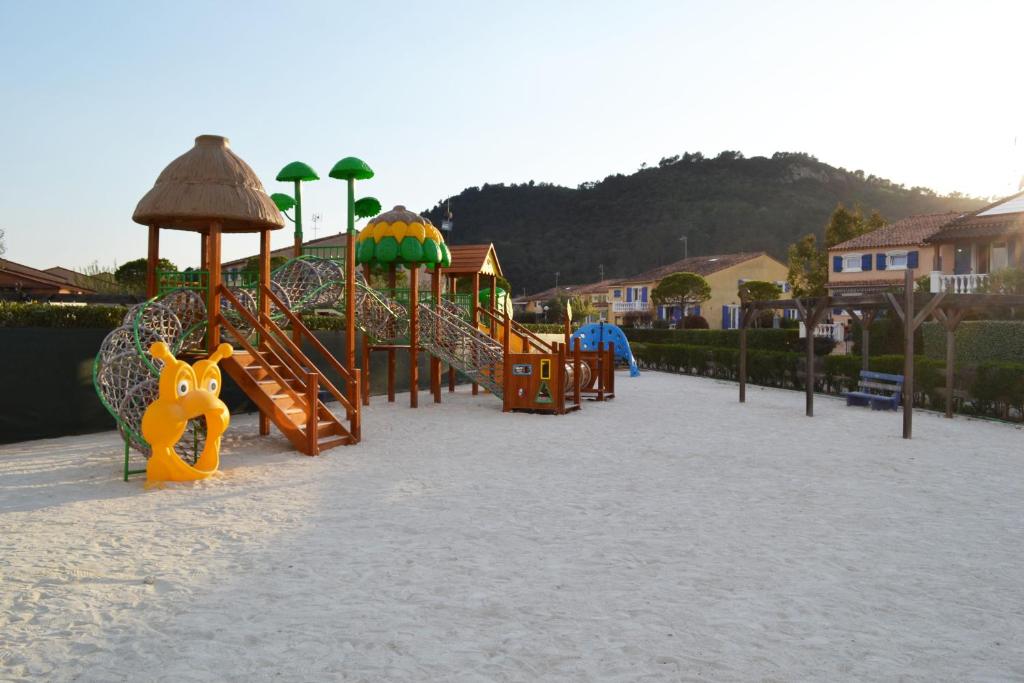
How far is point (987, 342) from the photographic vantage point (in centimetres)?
1939

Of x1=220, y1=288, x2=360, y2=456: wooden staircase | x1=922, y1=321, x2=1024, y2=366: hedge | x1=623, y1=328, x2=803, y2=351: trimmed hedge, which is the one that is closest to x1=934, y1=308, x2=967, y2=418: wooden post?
x1=922, y1=321, x2=1024, y2=366: hedge

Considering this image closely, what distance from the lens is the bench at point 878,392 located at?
17625 mm

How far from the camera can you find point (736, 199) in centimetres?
10512

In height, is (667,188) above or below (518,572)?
above

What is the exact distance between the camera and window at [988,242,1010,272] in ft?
104

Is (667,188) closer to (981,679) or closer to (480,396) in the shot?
(480,396)

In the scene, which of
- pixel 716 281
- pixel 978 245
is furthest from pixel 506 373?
pixel 716 281

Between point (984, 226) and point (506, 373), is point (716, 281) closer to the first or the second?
point (984, 226)

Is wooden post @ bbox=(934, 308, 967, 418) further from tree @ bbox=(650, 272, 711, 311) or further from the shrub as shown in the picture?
tree @ bbox=(650, 272, 711, 311)

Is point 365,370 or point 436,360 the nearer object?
point 365,370

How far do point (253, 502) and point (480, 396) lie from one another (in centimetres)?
1305

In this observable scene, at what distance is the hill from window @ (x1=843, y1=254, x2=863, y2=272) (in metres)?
45.1

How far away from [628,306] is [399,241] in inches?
2014

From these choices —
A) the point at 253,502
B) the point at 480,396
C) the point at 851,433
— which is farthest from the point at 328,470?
the point at 480,396
